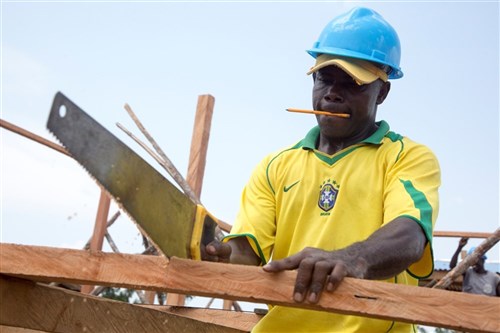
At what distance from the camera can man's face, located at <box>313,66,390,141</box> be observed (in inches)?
109

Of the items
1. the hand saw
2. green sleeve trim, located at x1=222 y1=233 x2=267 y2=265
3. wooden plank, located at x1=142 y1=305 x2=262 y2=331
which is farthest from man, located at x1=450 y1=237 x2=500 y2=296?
the hand saw

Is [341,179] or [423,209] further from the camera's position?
[341,179]

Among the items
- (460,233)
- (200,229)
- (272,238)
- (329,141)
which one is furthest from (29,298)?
(460,233)

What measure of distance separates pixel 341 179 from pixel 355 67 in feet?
1.52

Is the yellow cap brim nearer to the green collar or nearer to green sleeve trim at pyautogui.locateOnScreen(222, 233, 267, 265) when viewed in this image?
the green collar

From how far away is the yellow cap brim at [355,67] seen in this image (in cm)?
265

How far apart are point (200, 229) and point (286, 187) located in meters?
0.92

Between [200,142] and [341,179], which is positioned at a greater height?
[200,142]

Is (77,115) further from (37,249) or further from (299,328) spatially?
(299,328)

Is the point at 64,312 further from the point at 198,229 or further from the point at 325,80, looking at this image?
the point at 325,80

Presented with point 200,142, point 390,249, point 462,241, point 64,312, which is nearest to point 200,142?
point 200,142

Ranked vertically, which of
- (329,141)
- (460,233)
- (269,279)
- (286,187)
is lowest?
(460,233)

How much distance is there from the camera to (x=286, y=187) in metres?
2.88

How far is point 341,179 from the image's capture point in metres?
2.73
